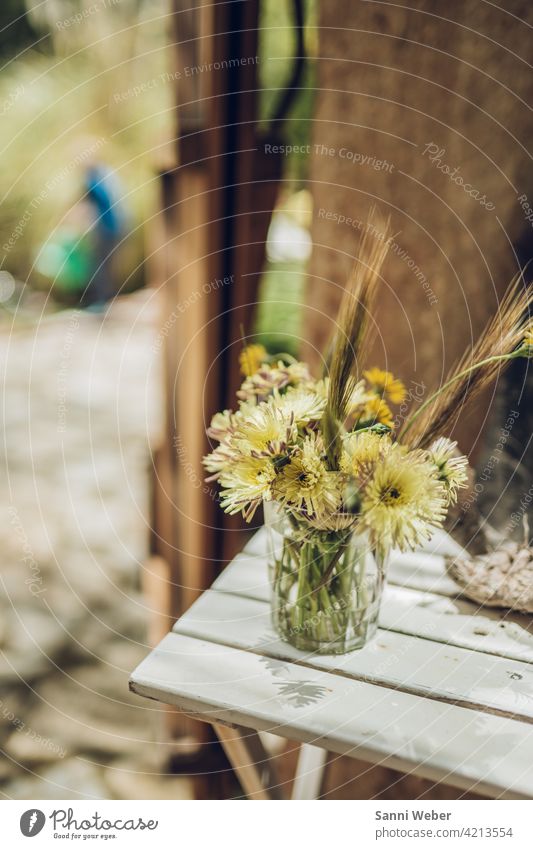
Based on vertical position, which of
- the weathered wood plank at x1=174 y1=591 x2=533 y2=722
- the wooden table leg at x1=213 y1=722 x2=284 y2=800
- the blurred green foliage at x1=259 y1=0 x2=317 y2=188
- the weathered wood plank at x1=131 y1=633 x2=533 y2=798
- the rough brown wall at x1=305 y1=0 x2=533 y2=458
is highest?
the blurred green foliage at x1=259 y1=0 x2=317 y2=188

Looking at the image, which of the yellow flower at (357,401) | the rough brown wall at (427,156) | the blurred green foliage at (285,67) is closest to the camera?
the yellow flower at (357,401)

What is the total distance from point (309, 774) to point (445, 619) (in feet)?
1.36

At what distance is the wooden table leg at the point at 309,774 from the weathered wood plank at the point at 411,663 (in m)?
0.36

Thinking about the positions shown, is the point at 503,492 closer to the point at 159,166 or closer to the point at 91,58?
the point at 159,166

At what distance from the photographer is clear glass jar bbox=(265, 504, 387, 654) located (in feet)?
2.23

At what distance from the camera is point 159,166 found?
1.09 m

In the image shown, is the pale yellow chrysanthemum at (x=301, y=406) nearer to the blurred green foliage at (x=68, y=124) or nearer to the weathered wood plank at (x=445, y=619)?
the weathered wood plank at (x=445, y=619)

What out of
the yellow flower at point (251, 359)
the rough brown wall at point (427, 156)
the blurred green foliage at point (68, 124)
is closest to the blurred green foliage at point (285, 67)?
the rough brown wall at point (427, 156)

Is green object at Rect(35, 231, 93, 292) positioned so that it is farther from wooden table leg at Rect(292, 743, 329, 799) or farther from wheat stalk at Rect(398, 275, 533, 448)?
wheat stalk at Rect(398, 275, 533, 448)

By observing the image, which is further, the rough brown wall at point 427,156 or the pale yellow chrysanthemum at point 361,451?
the rough brown wall at point 427,156

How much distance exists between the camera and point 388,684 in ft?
2.27

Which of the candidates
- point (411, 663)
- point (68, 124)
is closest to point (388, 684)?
point (411, 663)

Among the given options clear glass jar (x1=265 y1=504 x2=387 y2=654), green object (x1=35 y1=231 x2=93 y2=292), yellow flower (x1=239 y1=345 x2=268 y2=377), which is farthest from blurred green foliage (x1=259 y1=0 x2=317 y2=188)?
green object (x1=35 y1=231 x2=93 y2=292)

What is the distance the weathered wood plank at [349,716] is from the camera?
2.05 feet
